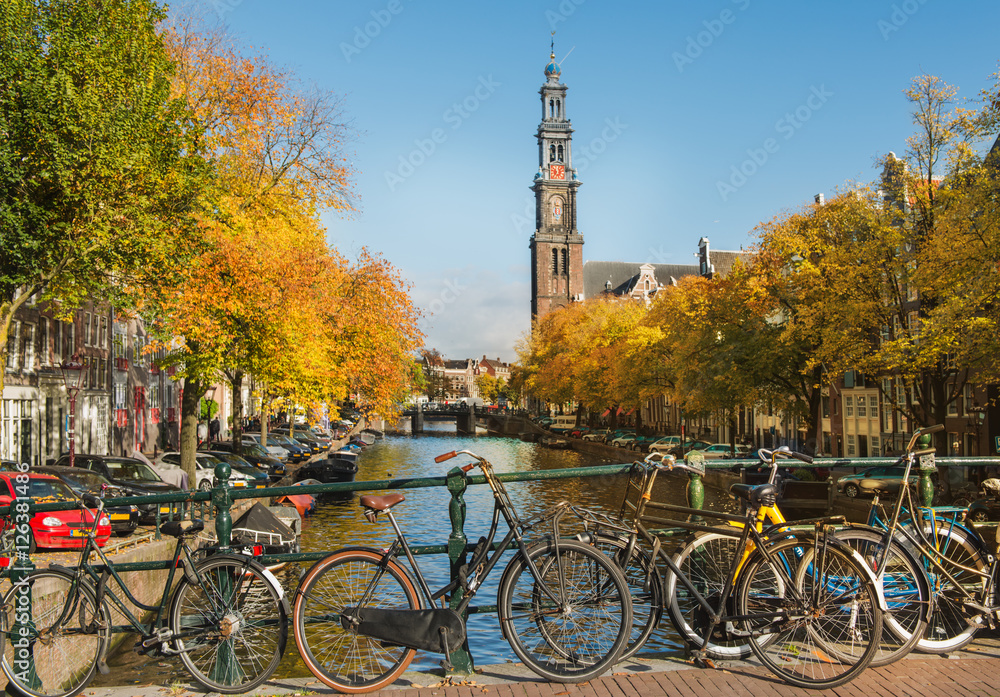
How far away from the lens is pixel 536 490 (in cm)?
3575

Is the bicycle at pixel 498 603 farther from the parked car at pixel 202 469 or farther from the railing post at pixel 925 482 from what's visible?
the parked car at pixel 202 469

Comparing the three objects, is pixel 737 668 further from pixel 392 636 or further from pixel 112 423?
pixel 112 423

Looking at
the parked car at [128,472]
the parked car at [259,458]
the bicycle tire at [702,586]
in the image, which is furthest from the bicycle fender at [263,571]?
the parked car at [259,458]

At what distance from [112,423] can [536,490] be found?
21600 mm

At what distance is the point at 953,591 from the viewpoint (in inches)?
221

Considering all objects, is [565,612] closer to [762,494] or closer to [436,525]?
[762,494]

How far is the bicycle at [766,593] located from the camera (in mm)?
4984

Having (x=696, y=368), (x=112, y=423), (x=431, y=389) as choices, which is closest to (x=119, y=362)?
(x=112, y=423)

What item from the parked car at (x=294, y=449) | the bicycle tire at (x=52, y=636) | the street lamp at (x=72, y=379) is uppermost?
the street lamp at (x=72, y=379)

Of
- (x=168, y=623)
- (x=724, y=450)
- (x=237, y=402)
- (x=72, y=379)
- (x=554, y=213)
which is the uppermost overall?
(x=554, y=213)

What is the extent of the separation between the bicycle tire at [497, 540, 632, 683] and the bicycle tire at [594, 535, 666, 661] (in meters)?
0.13

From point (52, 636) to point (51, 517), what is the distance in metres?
9.87

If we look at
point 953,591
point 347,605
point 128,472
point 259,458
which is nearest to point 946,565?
point 953,591

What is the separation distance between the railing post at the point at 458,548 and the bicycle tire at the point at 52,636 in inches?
82.9
